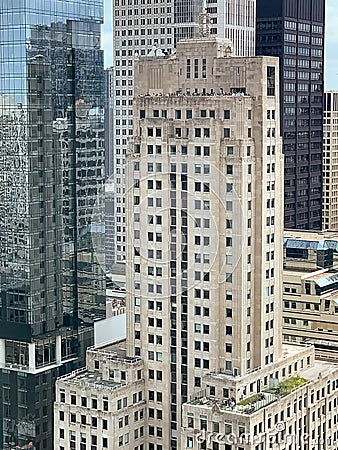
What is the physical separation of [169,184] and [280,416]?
37.8 ft

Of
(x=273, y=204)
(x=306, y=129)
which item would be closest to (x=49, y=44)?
(x=273, y=204)

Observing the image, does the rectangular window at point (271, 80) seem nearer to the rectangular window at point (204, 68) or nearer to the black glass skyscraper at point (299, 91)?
the rectangular window at point (204, 68)

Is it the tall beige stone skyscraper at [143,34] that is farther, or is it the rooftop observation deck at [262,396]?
the tall beige stone skyscraper at [143,34]

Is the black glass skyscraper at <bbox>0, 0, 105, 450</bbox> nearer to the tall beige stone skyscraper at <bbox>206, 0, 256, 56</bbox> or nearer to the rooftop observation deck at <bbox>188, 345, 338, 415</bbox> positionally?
the rooftop observation deck at <bbox>188, 345, 338, 415</bbox>

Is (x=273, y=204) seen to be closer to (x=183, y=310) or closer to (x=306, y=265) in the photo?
(x=183, y=310)

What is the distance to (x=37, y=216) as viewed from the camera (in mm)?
56000

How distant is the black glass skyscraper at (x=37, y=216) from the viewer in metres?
55.4

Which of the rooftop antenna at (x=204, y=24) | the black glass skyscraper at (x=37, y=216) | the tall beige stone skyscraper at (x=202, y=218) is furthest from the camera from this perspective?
the black glass skyscraper at (x=37, y=216)

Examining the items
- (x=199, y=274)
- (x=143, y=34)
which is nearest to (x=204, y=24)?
(x=199, y=274)

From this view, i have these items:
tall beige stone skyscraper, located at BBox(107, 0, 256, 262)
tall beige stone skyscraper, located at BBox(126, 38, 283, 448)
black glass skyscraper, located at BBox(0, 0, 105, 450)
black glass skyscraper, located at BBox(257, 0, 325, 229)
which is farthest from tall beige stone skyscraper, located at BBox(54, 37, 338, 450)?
black glass skyscraper, located at BBox(257, 0, 325, 229)

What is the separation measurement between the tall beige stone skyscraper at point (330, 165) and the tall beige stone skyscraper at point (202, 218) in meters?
49.9

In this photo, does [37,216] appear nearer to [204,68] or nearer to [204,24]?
[204,68]

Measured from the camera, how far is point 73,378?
49.4 metres

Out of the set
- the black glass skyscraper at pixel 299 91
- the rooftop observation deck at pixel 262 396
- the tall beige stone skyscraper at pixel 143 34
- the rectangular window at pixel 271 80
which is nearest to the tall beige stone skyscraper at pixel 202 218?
the rectangular window at pixel 271 80
